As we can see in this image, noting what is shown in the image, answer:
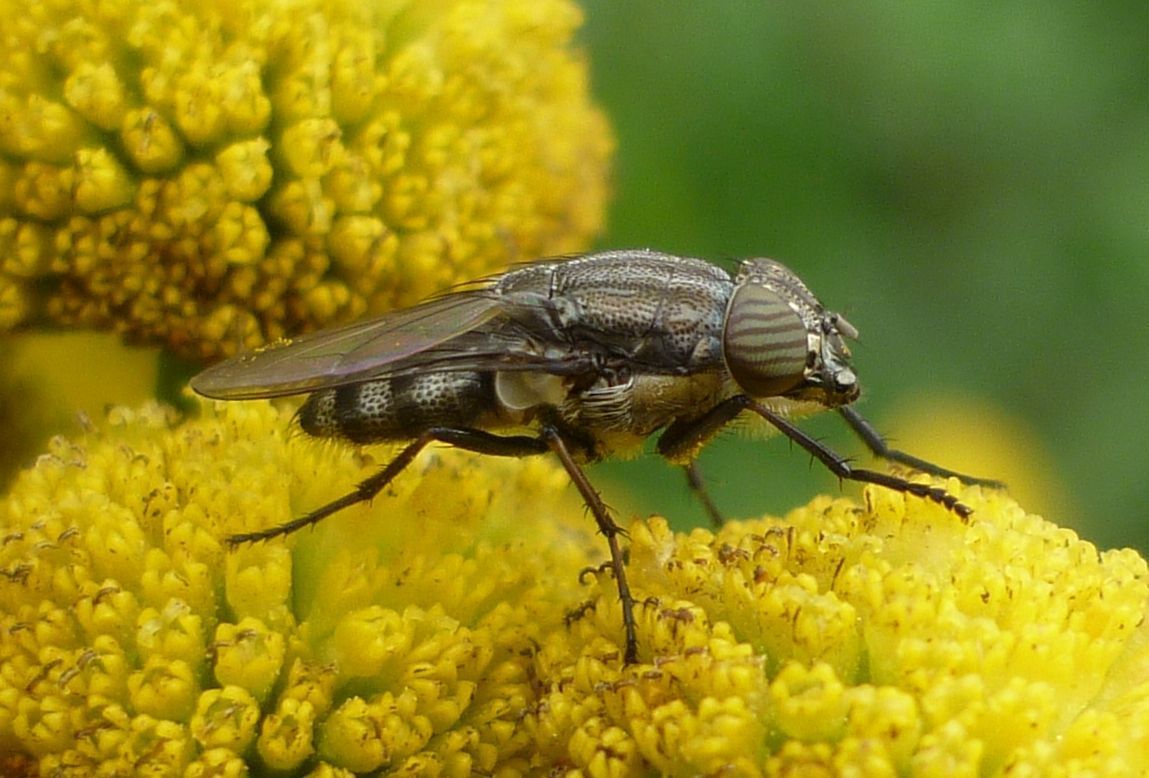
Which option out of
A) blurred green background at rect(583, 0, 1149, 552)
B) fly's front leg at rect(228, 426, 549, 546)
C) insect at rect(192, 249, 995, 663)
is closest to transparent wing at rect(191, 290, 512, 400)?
insect at rect(192, 249, 995, 663)

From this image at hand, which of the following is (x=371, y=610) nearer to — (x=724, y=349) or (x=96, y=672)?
(x=96, y=672)

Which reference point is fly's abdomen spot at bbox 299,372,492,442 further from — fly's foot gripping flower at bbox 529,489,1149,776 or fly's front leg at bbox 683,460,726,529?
fly's front leg at bbox 683,460,726,529


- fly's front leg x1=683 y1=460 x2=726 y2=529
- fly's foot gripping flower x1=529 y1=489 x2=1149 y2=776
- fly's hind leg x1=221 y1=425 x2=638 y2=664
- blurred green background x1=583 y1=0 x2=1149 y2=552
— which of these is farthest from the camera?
blurred green background x1=583 y1=0 x2=1149 y2=552

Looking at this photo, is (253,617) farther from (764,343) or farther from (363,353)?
(764,343)

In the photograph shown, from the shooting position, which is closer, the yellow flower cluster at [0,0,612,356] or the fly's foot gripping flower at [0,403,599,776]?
the fly's foot gripping flower at [0,403,599,776]

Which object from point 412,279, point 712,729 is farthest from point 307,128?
point 712,729

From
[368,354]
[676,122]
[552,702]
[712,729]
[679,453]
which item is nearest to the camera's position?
[712,729]

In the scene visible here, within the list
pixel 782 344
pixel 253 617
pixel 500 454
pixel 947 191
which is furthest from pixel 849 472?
pixel 947 191
